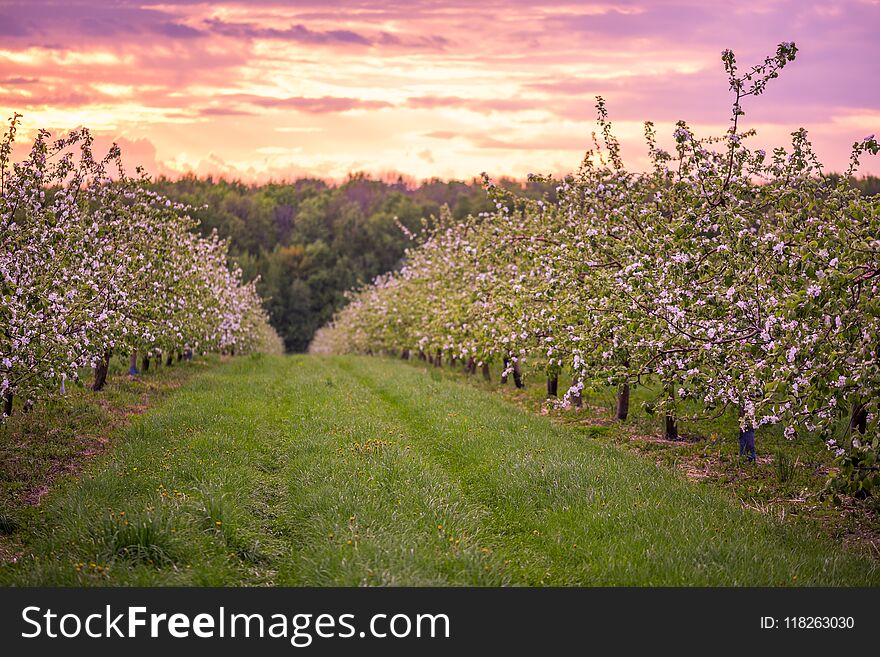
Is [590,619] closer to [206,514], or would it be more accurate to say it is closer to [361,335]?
[206,514]

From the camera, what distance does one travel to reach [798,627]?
24.6 feet

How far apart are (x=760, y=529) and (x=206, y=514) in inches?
281

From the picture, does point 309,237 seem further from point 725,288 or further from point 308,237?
point 725,288

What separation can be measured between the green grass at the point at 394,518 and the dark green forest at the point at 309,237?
87.3 metres

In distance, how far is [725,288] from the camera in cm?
1229

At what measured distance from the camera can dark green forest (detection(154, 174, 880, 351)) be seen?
121 meters

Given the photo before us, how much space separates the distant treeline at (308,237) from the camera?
12100 centimetres

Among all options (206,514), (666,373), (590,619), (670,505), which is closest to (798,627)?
(590,619)

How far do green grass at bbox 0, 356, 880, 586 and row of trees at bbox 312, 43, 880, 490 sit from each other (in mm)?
1437

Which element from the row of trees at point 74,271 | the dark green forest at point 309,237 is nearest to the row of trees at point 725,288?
the row of trees at point 74,271

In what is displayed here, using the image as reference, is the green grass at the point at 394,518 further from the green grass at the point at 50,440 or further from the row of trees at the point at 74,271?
the row of trees at the point at 74,271

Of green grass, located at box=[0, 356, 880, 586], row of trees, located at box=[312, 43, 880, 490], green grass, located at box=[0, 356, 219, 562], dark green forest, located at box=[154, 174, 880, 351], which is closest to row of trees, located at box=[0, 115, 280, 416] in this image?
green grass, located at box=[0, 356, 219, 562]

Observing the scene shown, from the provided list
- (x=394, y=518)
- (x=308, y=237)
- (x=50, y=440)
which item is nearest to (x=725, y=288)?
(x=394, y=518)

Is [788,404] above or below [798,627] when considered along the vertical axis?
above
